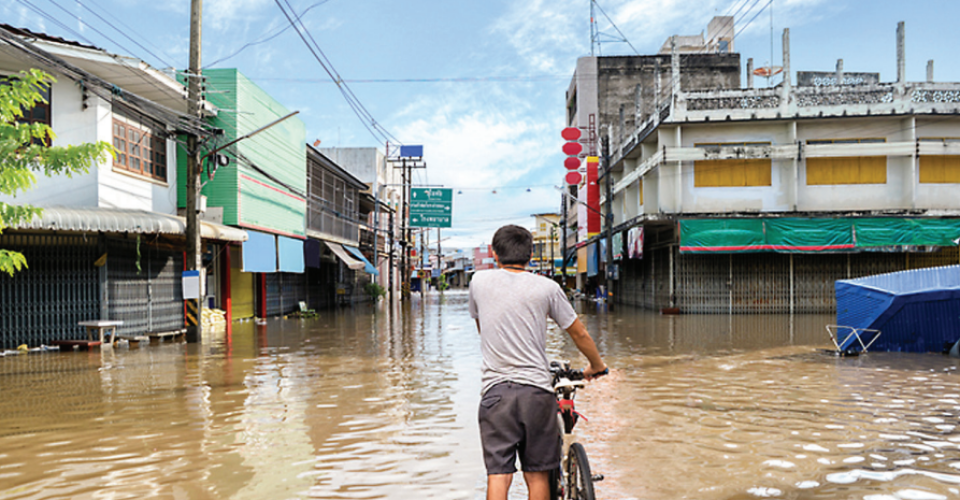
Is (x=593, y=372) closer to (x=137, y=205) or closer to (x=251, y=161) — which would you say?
(x=137, y=205)

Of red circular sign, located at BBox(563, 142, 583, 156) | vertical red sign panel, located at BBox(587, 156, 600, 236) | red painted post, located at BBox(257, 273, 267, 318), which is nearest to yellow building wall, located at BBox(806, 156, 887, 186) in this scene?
vertical red sign panel, located at BBox(587, 156, 600, 236)

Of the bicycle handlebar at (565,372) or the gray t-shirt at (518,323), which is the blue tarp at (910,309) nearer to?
the bicycle handlebar at (565,372)

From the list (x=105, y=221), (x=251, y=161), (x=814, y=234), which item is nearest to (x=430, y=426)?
(x=105, y=221)

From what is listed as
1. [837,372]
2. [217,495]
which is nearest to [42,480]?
[217,495]

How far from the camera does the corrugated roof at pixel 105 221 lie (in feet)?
45.2

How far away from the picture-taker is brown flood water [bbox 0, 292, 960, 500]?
5.01 meters

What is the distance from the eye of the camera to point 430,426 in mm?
7031

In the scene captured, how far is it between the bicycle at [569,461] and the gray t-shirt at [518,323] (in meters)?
0.25

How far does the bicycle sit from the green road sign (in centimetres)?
3268

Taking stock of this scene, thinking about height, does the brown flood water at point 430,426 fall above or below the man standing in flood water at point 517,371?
below

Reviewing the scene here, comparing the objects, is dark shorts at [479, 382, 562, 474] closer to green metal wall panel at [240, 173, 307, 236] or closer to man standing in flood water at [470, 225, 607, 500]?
man standing in flood water at [470, 225, 607, 500]

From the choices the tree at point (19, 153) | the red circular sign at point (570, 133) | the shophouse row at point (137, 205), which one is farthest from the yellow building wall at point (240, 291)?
the red circular sign at point (570, 133)

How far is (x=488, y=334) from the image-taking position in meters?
3.42

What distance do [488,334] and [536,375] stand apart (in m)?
0.32
